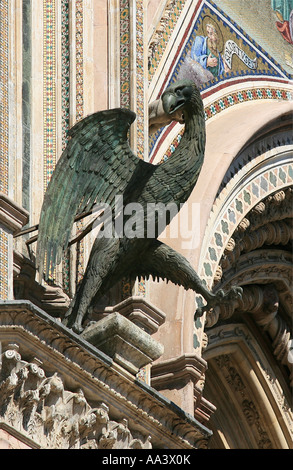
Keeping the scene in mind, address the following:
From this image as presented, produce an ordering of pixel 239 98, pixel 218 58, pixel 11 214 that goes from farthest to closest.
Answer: pixel 239 98, pixel 218 58, pixel 11 214

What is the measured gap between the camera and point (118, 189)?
11.4m

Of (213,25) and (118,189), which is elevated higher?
(213,25)

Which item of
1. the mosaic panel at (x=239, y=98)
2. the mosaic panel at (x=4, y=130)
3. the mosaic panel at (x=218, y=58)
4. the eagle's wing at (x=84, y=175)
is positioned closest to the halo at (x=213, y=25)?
the mosaic panel at (x=218, y=58)

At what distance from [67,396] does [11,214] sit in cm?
115

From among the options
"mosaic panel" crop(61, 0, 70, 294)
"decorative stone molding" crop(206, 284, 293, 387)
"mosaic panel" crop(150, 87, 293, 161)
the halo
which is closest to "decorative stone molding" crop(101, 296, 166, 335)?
"mosaic panel" crop(61, 0, 70, 294)

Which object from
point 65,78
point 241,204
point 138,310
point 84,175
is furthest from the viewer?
point 241,204

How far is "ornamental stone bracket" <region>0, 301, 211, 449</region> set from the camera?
993 centimetres

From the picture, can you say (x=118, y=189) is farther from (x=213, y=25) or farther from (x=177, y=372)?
(x=213, y=25)

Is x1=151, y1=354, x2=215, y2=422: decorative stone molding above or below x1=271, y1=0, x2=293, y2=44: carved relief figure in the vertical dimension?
below

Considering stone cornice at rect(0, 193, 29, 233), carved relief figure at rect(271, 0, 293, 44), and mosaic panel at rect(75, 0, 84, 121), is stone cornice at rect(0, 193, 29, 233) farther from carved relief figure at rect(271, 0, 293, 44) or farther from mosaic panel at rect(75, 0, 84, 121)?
carved relief figure at rect(271, 0, 293, 44)

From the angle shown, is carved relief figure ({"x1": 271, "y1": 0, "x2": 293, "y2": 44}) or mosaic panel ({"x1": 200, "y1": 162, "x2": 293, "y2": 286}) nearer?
mosaic panel ({"x1": 200, "y1": 162, "x2": 293, "y2": 286})

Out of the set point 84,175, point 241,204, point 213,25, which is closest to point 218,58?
point 213,25
